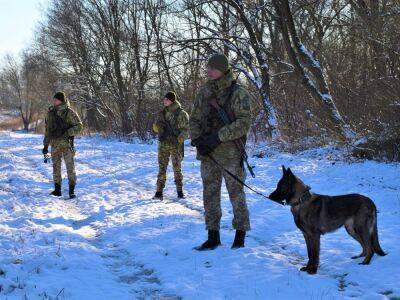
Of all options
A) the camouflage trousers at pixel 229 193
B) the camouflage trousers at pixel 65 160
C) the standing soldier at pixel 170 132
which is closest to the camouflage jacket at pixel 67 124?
the camouflage trousers at pixel 65 160

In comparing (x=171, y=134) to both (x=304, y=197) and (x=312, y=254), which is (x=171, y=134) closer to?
(x=304, y=197)

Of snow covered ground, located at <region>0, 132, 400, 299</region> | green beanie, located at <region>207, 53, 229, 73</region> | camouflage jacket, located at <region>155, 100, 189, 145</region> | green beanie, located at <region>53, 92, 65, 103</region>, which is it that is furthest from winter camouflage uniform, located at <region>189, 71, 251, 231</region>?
green beanie, located at <region>53, 92, 65, 103</region>

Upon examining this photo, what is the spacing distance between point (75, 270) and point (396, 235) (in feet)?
14.7

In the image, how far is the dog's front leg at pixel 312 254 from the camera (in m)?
5.14

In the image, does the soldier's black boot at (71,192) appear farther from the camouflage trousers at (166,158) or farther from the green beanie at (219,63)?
the green beanie at (219,63)

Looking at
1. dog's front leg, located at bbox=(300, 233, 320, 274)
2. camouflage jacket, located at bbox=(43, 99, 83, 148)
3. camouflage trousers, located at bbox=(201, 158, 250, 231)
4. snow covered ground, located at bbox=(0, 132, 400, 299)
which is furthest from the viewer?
camouflage jacket, located at bbox=(43, 99, 83, 148)

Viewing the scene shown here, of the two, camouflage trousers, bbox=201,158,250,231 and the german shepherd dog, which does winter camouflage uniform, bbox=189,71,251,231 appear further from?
the german shepherd dog

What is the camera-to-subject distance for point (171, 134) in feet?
32.4

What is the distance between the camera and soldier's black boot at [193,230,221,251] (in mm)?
6117

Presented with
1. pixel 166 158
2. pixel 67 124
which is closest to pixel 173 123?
pixel 166 158

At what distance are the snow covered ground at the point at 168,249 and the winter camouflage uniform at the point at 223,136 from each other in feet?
1.67

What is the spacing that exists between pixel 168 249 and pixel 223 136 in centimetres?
177

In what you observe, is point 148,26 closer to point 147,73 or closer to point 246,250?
point 147,73

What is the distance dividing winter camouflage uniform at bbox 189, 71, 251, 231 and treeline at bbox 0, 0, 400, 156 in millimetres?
7032
